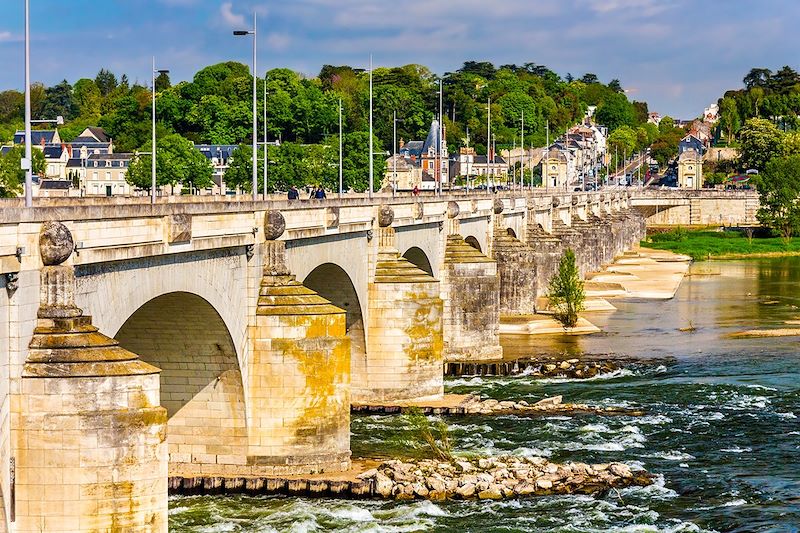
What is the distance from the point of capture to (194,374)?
142 feet

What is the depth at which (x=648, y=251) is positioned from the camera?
17362 centimetres

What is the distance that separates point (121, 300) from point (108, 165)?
110 meters

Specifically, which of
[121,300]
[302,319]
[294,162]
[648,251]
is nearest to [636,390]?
[302,319]

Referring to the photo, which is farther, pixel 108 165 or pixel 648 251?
pixel 648 251

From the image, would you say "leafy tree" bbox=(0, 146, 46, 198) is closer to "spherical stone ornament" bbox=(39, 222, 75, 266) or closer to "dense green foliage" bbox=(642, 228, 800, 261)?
"spherical stone ornament" bbox=(39, 222, 75, 266)

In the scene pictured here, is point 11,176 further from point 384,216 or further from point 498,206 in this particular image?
point 384,216

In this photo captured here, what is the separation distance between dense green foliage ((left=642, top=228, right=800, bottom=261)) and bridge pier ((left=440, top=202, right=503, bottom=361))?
90.1 metres

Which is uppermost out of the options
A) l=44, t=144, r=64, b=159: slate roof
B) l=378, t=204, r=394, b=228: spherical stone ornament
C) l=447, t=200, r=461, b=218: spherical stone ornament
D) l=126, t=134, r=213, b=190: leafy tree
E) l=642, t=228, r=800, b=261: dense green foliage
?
l=44, t=144, r=64, b=159: slate roof

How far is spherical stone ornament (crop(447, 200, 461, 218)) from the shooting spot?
77800 mm

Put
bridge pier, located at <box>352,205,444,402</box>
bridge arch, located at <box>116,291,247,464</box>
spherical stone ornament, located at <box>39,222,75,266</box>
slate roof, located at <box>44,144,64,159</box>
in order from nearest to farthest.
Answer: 1. spherical stone ornament, located at <box>39,222,75,266</box>
2. bridge arch, located at <box>116,291,247,464</box>
3. bridge pier, located at <box>352,205,444,402</box>
4. slate roof, located at <box>44,144,64,159</box>

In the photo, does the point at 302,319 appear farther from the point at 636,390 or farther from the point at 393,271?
the point at 636,390

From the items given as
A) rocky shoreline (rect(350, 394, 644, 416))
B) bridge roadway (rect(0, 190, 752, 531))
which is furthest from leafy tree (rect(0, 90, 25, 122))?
rocky shoreline (rect(350, 394, 644, 416))

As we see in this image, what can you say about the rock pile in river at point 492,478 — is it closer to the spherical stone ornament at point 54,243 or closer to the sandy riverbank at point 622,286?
the spherical stone ornament at point 54,243

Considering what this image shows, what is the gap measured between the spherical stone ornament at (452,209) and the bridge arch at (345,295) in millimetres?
18590
